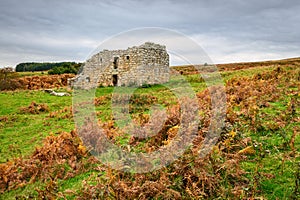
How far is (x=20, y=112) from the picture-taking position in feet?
55.3

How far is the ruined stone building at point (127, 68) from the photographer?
27.5m

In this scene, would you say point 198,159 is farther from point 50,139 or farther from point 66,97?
point 66,97

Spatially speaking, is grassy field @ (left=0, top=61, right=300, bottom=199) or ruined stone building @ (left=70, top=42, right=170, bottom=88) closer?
grassy field @ (left=0, top=61, right=300, bottom=199)

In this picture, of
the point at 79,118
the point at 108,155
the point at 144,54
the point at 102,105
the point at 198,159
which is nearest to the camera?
the point at 198,159

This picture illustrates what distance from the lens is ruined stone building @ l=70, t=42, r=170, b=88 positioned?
2752 centimetres

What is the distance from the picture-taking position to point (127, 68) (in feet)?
92.0

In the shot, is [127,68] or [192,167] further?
[127,68]

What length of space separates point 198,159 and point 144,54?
73.5ft

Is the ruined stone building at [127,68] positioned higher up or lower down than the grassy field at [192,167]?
higher up

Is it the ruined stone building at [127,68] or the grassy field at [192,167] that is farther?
the ruined stone building at [127,68]

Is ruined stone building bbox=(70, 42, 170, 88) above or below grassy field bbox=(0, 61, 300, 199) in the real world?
above

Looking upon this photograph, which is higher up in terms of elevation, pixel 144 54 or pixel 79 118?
pixel 144 54

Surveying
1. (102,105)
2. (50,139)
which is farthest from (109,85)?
(50,139)

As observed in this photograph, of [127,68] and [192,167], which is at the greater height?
[127,68]
